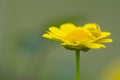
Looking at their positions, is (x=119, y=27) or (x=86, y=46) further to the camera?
(x=119, y=27)

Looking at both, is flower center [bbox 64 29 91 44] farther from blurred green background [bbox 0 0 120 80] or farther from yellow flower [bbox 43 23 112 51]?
blurred green background [bbox 0 0 120 80]

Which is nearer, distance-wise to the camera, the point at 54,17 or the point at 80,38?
the point at 80,38

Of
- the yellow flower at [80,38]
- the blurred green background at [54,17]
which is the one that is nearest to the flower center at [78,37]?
the yellow flower at [80,38]

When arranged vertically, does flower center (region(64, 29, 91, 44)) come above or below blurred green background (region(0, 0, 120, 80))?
below

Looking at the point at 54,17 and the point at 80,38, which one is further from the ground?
the point at 54,17

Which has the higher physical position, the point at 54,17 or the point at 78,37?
the point at 54,17

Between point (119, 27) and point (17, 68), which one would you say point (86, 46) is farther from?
point (119, 27)

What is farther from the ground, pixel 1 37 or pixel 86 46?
pixel 1 37

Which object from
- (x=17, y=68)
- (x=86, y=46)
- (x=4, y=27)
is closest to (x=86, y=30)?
(x=86, y=46)

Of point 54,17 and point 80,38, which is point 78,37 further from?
point 54,17

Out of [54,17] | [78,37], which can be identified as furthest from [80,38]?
[54,17]

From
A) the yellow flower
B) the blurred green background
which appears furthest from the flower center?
the blurred green background
